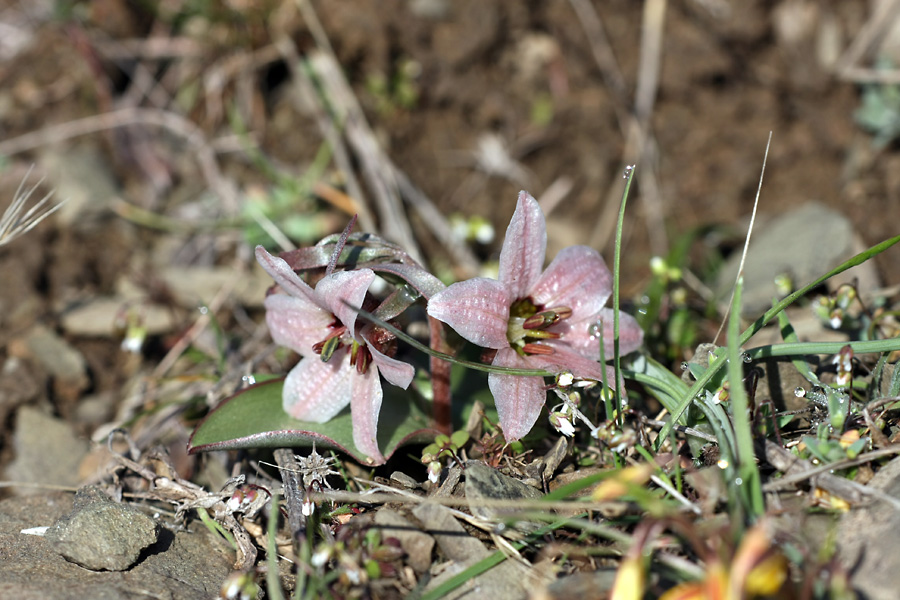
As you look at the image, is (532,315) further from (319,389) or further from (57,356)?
(57,356)

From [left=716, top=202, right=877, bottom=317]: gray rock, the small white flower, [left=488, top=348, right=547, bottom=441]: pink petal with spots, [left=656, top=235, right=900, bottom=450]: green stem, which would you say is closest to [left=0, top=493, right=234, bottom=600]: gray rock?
[left=488, top=348, right=547, bottom=441]: pink petal with spots

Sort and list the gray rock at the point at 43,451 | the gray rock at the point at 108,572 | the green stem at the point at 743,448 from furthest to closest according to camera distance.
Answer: the gray rock at the point at 43,451 < the gray rock at the point at 108,572 < the green stem at the point at 743,448

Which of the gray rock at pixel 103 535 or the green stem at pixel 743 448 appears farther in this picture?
the gray rock at pixel 103 535

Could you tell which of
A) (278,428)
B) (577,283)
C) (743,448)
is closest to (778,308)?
(743,448)

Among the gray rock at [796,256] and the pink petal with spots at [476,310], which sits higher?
the pink petal with spots at [476,310]

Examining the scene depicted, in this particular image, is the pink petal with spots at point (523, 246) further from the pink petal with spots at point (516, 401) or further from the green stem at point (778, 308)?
the green stem at point (778, 308)

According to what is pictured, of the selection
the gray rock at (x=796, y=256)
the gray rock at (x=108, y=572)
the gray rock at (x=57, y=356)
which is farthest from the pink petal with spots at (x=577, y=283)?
the gray rock at (x=57, y=356)
